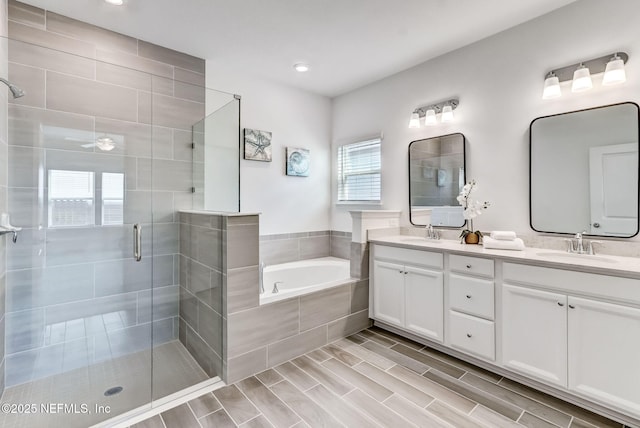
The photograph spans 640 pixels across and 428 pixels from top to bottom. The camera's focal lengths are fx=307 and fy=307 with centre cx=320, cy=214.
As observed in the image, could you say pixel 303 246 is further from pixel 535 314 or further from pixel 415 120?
pixel 535 314

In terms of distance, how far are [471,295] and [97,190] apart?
9.31 ft

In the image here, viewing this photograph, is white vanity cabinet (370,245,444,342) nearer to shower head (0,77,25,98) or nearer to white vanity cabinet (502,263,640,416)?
white vanity cabinet (502,263,640,416)

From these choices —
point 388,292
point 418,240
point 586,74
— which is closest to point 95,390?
point 388,292

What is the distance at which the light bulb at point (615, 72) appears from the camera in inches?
77.4

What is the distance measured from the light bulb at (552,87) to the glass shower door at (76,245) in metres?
3.09

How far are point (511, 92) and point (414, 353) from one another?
2270 millimetres

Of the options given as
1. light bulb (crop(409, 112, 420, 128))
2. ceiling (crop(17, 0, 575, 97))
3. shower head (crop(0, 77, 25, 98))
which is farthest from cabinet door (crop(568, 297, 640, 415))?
shower head (crop(0, 77, 25, 98))

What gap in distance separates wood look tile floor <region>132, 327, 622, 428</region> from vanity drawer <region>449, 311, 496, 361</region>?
0.50 ft

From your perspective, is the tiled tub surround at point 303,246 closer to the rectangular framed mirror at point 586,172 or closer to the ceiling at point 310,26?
the ceiling at point 310,26

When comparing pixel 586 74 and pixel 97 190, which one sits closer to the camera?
pixel 586 74

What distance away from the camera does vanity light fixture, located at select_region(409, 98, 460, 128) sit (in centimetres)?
287

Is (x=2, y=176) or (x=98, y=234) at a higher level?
(x=2, y=176)

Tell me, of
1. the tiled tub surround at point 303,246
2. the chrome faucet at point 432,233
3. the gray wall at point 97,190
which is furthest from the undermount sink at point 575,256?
the gray wall at point 97,190

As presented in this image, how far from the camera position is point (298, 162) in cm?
376
